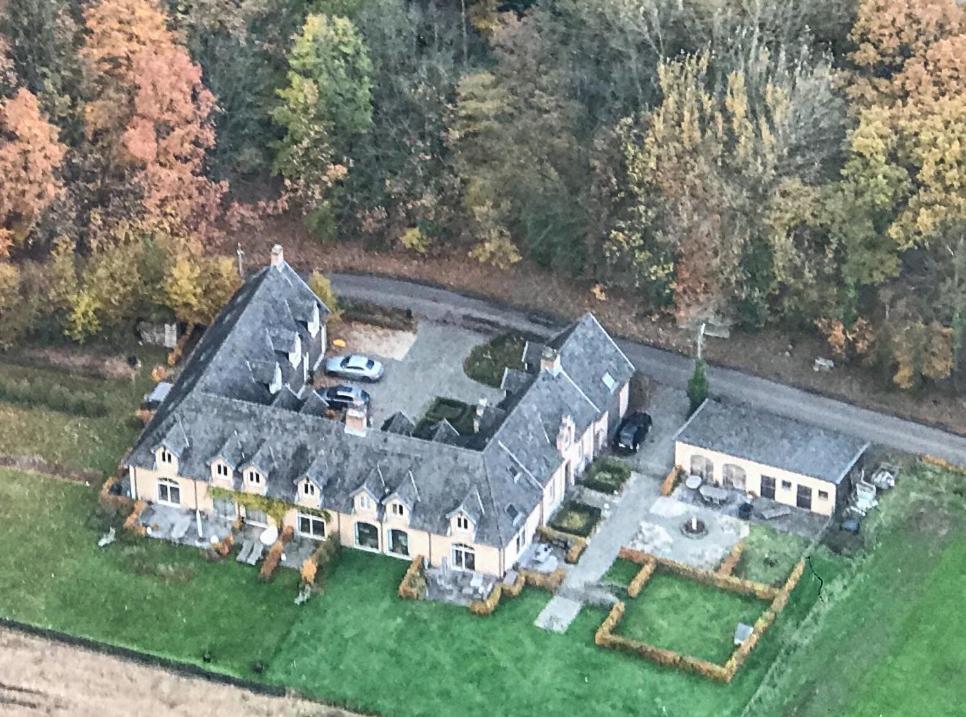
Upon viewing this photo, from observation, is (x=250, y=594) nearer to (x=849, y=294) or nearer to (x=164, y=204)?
(x=164, y=204)

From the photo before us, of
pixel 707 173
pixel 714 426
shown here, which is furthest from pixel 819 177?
pixel 714 426

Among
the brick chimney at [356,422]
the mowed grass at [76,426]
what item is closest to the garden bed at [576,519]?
the brick chimney at [356,422]

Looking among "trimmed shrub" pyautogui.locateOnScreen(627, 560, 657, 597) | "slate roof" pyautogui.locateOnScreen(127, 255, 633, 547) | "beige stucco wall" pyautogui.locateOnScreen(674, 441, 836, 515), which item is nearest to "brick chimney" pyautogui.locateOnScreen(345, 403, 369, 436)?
"slate roof" pyautogui.locateOnScreen(127, 255, 633, 547)

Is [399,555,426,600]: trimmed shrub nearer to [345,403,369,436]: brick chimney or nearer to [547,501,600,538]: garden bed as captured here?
[345,403,369,436]: brick chimney

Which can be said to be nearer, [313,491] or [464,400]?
[313,491]

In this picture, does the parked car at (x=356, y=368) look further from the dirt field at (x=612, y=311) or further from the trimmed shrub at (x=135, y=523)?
the trimmed shrub at (x=135, y=523)

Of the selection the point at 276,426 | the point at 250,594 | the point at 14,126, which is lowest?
the point at 250,594

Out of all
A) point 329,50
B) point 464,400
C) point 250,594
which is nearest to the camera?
point 250,594
